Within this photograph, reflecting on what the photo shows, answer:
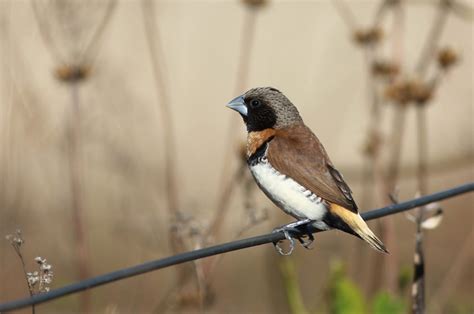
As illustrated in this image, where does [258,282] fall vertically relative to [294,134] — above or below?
below

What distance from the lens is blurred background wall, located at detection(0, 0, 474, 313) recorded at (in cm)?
567

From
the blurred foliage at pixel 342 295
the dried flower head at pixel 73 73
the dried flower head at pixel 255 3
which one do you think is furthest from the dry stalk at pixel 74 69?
the blurred foliage at pixel 342 295

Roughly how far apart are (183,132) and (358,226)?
4.31 metres

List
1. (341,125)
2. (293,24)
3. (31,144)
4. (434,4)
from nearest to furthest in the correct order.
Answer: (31,144) → (434,4) → (341,125) → (293,24)

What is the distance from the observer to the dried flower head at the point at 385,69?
5332mm

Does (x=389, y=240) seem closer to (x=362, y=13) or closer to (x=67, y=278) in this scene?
(x=67, y=278)

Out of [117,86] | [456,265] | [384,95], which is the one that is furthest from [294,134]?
[117,86]

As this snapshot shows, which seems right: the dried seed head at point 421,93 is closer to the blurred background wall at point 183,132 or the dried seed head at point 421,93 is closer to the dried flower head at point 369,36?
the dried flower head at point 369,36

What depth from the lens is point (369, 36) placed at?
212 inches

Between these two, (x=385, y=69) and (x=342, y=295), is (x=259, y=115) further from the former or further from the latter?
(x=385, y=69)

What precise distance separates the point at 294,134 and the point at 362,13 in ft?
14.3

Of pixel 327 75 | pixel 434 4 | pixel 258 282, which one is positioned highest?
pixel 434 4

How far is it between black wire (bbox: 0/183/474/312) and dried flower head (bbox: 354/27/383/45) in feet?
8.43

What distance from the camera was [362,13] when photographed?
786cm
